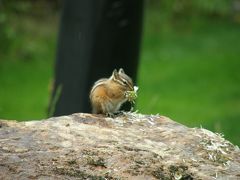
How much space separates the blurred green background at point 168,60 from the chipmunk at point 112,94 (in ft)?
15.7

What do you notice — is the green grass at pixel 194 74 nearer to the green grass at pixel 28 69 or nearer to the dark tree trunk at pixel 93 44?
the green grass at pixel 28 69

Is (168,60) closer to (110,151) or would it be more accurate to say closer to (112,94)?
(112,94)

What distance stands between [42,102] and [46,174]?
10.4 metres

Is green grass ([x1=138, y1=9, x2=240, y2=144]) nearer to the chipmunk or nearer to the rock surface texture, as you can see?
the chipmunk

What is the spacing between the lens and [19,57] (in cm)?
1764

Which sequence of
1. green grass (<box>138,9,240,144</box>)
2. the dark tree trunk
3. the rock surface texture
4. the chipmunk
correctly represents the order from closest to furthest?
1. the rock surface texture
2. the chipmunk
3. the dark tree trunk
4. green grass (<box>138,9,240,144</box>)

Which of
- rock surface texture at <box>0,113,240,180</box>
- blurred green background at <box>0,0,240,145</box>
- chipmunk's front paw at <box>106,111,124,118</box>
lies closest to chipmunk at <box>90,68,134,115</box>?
chipmunk's front paw at <box>106,111,124,118</box>

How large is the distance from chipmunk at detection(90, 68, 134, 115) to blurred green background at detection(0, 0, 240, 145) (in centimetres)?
479

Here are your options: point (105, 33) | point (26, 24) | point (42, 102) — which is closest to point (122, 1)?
point (105, 33)

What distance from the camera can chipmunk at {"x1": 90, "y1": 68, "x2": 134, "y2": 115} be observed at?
598cm

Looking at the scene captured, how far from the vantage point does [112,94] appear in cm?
604

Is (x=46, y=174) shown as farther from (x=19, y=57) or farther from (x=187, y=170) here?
(x=19, y=57)

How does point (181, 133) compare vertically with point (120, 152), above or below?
above

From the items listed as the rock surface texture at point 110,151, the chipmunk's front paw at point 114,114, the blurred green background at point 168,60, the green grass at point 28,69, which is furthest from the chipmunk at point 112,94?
the green grass at point 28,69
